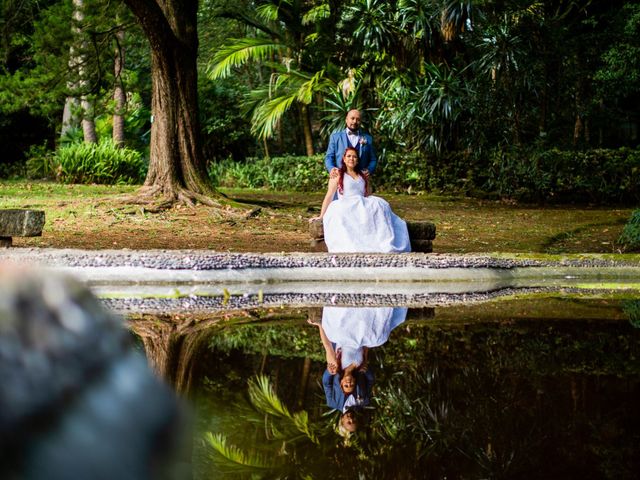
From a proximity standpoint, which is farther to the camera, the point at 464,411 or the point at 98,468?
the point at 464,411

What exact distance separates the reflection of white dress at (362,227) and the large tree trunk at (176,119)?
14.3ft

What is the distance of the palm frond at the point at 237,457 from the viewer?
2672 millimetres

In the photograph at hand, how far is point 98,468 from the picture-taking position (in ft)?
2.09

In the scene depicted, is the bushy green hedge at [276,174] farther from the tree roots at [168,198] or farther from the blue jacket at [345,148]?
the blue jacket at [345,148]

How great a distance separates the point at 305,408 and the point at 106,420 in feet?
9.19

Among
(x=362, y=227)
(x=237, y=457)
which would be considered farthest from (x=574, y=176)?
(x=237, y=457)

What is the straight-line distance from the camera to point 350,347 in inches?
184

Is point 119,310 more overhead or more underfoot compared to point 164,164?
more underfoot

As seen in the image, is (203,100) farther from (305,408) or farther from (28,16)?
(305,408)

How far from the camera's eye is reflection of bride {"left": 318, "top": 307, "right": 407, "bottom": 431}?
3566 millimetres

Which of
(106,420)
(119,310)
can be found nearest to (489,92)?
(119,310)

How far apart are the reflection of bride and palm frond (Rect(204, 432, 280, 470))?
488 millimetres

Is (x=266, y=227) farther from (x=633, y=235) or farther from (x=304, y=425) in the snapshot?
(x=304, y=425)

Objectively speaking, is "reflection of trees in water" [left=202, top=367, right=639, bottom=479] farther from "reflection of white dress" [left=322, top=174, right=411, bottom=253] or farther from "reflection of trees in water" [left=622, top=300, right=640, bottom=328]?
"reflection of white dress" [left=322, top=174, right=411, bottom=253]
